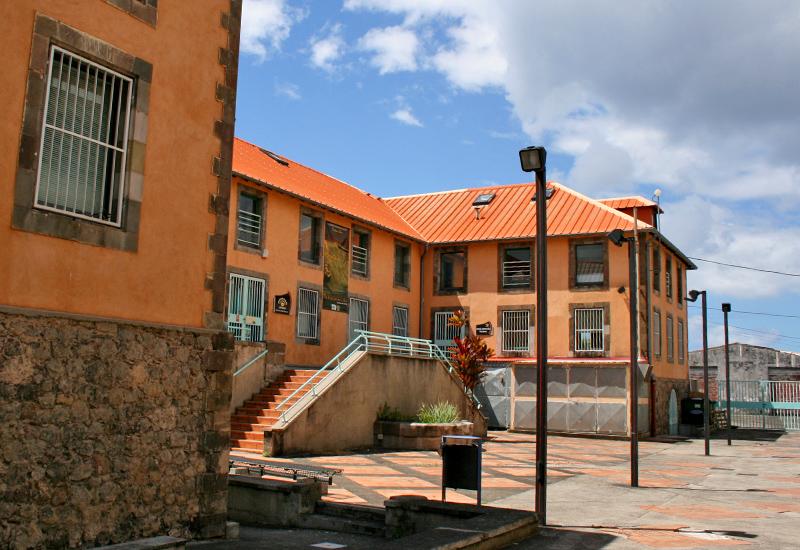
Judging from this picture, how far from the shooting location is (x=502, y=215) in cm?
3136

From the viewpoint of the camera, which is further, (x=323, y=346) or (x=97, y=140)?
(x=323, y=346)

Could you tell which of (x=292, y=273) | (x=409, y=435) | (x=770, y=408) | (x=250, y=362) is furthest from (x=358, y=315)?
(x=770, y=408)

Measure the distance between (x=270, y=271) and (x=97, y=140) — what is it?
15197 mm

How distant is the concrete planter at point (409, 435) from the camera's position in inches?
771

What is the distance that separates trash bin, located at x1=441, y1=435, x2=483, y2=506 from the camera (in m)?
9.23

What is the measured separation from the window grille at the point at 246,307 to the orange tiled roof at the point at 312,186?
2.95m

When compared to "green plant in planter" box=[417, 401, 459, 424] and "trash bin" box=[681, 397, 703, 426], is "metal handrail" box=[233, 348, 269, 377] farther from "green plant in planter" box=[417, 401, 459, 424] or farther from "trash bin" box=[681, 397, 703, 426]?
"trash bin" box=[681, 397, 703, 426]

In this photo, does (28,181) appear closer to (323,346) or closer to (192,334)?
(192,334)

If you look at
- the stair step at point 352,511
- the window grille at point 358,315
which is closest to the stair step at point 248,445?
the stair step at point 352,511

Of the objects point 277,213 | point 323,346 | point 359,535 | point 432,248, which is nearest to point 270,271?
point 277,213

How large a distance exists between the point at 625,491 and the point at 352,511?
19.1ft

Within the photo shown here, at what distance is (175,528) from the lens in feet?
24.7

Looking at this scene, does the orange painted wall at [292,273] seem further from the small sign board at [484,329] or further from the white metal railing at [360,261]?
the small sign board at [484,329]

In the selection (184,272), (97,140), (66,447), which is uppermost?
(97,140)
